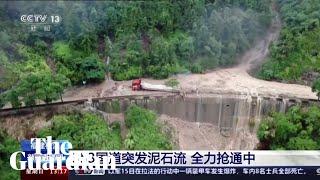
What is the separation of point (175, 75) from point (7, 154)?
1273mm

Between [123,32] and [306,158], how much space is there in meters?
1.52

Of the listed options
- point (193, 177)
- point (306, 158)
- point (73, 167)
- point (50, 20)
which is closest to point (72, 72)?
point (50, 20)

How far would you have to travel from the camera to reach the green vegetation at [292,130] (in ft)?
11.2

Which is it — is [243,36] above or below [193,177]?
above

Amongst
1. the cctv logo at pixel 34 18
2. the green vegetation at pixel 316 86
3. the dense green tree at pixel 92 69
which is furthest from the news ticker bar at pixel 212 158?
the cctv logo at pixel 34 18

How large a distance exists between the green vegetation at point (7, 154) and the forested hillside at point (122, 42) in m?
0.24

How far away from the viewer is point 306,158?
3363 mm

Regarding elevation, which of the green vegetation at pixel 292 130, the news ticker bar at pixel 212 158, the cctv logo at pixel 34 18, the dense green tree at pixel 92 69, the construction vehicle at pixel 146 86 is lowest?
the news ticker bar at pixel 212 158

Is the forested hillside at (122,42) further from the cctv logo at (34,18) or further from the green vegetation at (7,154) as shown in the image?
the green vegetation at (7,154)

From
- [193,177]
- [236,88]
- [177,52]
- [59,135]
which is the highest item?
[177,52]

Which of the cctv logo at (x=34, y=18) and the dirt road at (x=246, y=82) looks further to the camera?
the dirt road at (x=246, y=82)

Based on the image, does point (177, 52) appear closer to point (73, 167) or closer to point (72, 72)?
point (72, 72)

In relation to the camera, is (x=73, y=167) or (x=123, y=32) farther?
(x=123, y=32)

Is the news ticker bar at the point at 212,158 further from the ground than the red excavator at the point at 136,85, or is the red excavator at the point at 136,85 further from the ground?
the red excavator at the point at 136,85
